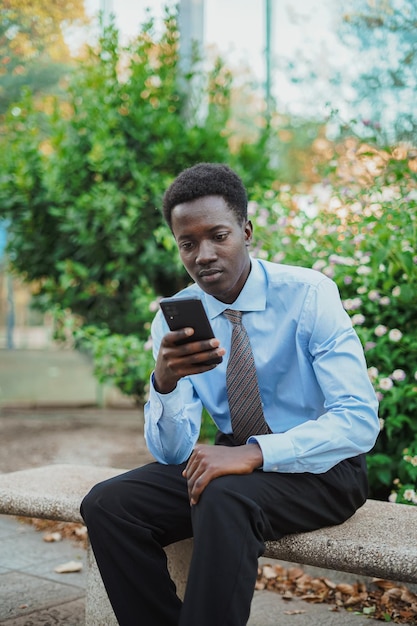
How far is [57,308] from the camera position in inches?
232

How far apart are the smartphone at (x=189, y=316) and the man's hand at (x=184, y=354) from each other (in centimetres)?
2

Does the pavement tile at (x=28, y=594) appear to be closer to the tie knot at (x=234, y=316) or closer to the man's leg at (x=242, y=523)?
the man's leg at (x=242, y=523)

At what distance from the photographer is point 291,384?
8.45ft

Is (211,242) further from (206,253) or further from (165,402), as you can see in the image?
(165,402)

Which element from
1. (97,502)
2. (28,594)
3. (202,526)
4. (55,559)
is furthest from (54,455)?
(202,526)

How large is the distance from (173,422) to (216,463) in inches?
16.3

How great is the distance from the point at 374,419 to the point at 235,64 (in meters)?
5.92

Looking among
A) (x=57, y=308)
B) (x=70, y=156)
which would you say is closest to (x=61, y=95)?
(x=70, y=156)

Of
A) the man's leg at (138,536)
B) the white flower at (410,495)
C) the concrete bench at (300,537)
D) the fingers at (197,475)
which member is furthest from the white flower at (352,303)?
the fingers at (197,475)

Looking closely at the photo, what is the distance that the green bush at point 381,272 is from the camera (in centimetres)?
351

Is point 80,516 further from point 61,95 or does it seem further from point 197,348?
point 61,95

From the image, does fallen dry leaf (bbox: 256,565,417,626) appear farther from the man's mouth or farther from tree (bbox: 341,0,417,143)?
tree (bbox: 341,0,417,143)

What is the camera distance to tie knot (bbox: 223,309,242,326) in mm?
2646

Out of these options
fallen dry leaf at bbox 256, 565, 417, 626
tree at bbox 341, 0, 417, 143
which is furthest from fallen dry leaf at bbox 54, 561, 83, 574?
tree at bbox 341, 0, 417, 143
